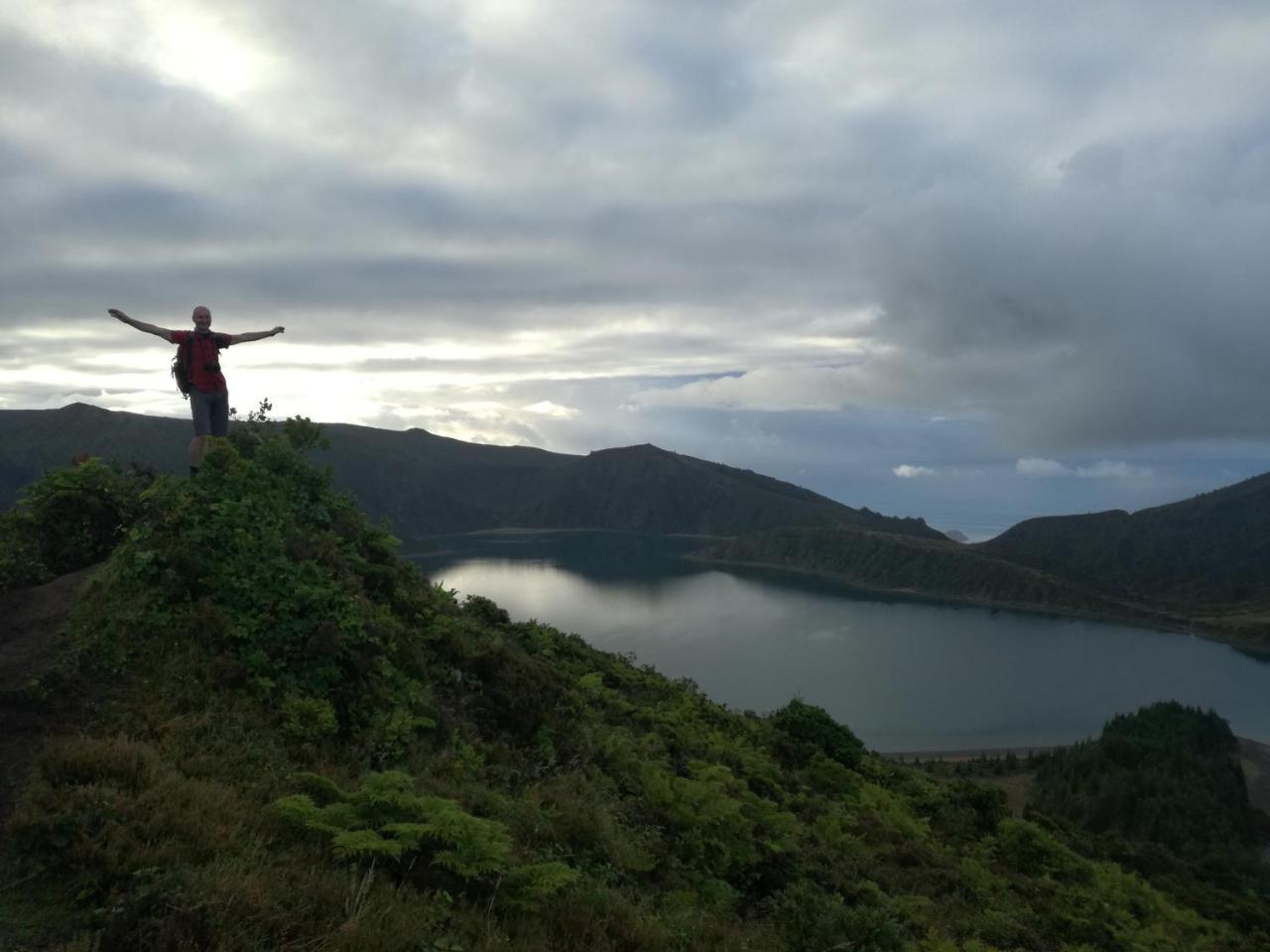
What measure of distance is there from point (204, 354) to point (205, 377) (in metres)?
0.35

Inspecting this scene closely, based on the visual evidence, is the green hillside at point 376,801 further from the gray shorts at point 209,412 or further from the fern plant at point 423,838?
the gray shorts at point 209,412

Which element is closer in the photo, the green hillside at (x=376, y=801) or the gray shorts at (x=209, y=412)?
the green hillside at (x=376, y=801)

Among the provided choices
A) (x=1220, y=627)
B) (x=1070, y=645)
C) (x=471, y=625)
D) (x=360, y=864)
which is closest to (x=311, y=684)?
(x=360, y=864)

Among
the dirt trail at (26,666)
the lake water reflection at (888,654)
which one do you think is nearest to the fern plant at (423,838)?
the dirt trail at (26,666)

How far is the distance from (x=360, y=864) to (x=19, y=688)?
4.00 m

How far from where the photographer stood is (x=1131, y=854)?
2169cm

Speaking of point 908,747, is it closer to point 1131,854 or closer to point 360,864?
point 1131,854

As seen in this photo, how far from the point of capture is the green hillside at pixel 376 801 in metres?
4.74

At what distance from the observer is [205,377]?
11.4 meters

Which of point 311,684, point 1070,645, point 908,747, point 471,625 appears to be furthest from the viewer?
point 1070,645

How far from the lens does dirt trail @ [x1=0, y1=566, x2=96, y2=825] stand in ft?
19.5

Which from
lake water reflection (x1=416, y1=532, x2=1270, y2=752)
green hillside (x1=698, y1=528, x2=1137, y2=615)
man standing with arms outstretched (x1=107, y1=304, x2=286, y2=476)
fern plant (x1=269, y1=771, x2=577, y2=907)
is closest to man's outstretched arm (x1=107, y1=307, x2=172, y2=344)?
man standing with arms outstretched (x1=107, y1=304, x2=286, y2=476)

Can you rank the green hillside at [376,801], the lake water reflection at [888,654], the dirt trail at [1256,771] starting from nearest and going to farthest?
the green hillside at [376,801], the dirt trail at [1256,771], the lake water reflection at [888,654]

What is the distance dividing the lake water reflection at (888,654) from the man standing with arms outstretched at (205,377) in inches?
2024
